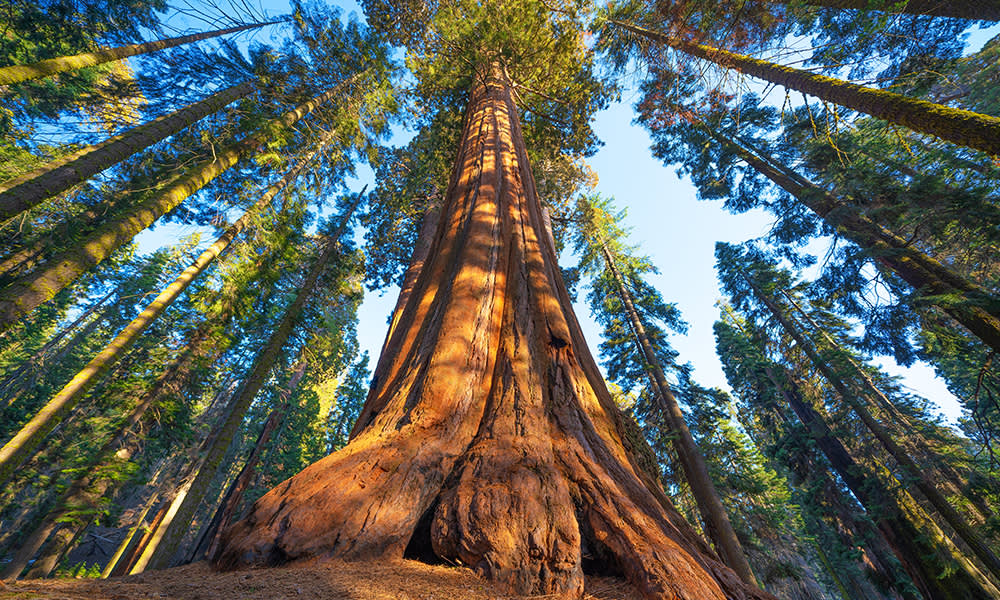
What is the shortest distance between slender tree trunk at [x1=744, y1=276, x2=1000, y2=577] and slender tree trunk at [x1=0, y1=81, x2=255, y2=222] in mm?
14575

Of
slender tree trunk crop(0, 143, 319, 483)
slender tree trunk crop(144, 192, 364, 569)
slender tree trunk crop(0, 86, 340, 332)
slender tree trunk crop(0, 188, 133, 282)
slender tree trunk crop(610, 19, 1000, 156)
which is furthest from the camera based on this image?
slender tree trunk crop(0, 188, 133, 282)

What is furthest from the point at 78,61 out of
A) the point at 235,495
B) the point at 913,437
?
the point at 913,437

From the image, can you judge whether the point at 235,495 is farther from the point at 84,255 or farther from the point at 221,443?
the point at 84,255

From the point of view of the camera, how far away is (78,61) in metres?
5.45

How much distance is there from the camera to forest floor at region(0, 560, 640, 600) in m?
0.76

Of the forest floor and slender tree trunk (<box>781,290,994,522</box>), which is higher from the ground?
slender tree trunk (<box>781,290,994,522</box>)

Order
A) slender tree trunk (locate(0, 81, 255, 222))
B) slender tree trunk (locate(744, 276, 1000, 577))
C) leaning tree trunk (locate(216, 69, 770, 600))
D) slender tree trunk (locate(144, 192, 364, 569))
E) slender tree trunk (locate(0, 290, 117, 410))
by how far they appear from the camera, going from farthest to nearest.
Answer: slender tree trunk (locate(0, 290, 117, 410)) < slender tree trunk (locate(744, 276, 1000, 577)) < slender tree trunk (locate(144, 192, 364, 569)) < slender tree trunk (locate(0, 81, 255, 222)) < leaning tree trunk (locate(216, 69, 770, 600))

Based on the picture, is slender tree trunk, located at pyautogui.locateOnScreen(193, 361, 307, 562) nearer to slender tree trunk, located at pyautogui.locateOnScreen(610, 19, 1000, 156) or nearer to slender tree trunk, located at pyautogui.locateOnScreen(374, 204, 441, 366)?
slender tree trunk, located at pyautogui.locateOnScreen(374, 204, 441, 366)

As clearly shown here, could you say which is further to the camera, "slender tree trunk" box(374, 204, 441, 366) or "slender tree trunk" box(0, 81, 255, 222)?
"slender tree trunk" box(374, 204, 441, 366)

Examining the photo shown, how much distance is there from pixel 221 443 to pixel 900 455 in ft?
48.6

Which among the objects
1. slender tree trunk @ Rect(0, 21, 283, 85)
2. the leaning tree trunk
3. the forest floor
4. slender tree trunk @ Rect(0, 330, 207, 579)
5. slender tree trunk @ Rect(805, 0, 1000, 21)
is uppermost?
slender tree trunk @ Rect(0, 21, 283, 85)

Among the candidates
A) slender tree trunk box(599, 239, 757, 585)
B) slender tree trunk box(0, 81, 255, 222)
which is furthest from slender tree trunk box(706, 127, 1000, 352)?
slender tree trunk box(0, 81, 255, 222)

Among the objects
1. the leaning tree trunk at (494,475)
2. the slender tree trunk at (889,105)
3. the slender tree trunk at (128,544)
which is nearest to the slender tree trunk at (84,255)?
the leaning tree trunk at (494,475)

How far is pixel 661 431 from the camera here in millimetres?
8023
